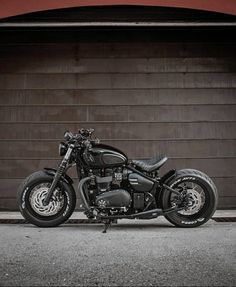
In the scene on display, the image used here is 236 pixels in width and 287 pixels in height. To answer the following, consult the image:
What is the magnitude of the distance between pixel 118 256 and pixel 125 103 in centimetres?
408

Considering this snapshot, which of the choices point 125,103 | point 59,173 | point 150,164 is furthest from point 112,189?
point 125,103

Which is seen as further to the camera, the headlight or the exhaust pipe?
the headlight

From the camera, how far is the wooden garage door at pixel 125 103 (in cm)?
703

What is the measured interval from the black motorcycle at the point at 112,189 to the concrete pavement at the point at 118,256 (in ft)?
0.72

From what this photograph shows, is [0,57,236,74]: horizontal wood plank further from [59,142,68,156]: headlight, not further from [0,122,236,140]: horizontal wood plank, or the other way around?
[59,142,68,156]: headlight

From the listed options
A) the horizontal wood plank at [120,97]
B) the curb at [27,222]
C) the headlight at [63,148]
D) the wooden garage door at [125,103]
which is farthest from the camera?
the horizontal wood plank at [120,97]

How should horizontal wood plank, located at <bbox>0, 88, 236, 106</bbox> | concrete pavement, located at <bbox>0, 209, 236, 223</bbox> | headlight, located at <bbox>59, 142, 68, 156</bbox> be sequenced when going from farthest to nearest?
horizontal wood plank, located at <bbox>0, 88, 236, 106</bbox>, concrete pavement, located at <bbox>0, 209, 236, 223</bbox>, headlight, located at <bbox>59, 142, 68, 156</bbox>

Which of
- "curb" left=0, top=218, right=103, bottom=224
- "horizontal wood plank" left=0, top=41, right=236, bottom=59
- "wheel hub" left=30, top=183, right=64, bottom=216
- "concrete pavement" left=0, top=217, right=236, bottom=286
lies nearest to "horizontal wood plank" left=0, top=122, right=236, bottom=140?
"horizontal wood plank" left=0, top=41, right=236, bottom=59

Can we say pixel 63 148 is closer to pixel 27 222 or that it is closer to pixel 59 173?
pixel 59 173

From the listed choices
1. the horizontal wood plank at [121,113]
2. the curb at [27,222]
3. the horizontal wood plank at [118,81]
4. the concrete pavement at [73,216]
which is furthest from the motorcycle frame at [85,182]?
the horizontal wood plank at [118,81]

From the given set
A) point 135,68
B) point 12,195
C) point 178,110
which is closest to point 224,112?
point 178,110

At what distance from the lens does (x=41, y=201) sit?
16.6 ft

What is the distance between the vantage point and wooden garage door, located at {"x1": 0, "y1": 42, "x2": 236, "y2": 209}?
7.03 meters

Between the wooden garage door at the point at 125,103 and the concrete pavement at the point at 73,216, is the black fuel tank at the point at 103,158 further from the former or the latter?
the wooden garage door at the point at 125,103
